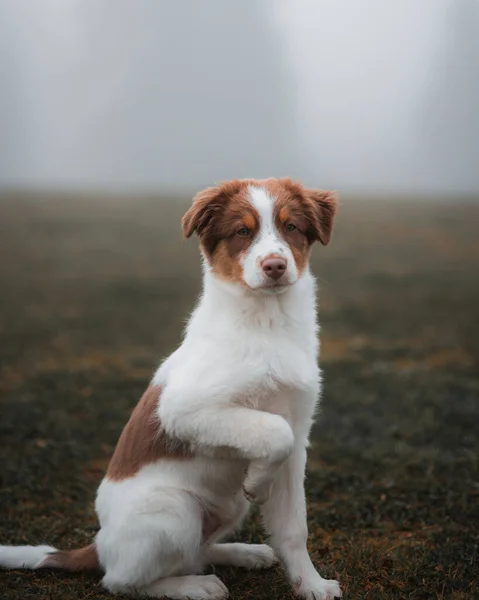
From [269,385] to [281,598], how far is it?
1.11 metres

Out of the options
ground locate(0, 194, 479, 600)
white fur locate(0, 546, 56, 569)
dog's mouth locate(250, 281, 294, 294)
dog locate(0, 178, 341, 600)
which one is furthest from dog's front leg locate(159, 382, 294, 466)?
white fur locate(0, 546, 56, 569)

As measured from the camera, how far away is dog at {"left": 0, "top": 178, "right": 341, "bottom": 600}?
361 cm

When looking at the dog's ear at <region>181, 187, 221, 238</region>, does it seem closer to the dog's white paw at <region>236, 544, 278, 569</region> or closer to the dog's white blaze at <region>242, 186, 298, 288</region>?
the dog's white blaze at <region>242, 186, 298, 288</region>

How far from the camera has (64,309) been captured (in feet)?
46.5

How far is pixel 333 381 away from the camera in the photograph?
349 inches

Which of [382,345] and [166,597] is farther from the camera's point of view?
[382,345]

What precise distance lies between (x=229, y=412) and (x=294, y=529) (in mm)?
737

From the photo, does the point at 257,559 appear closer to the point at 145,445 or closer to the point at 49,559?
the point at 145,445

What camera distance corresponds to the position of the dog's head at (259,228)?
360 cm

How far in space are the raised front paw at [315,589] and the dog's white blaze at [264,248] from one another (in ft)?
4.76

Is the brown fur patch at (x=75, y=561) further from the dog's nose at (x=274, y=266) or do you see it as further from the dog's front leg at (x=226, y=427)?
the dog's nose at (x=274, y=266)

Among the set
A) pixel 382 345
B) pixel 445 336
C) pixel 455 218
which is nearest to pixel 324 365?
pixel 382 345

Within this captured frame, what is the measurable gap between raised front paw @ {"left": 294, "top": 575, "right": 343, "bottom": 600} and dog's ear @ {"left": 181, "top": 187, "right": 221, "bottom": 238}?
5.73ft

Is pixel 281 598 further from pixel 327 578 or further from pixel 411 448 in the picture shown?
pixel 411 448
